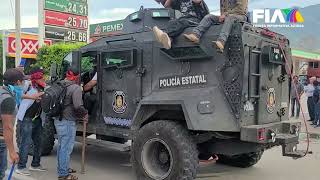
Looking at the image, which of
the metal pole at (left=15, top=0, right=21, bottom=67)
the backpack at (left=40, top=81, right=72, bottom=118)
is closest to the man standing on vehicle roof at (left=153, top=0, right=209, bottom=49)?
the backpack at (left=40, top=81, right=72, bottom=118)

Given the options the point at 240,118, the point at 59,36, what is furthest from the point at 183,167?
the point at 59,36

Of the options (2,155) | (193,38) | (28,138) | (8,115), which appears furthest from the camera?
(28,138)

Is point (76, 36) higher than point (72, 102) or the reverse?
higher

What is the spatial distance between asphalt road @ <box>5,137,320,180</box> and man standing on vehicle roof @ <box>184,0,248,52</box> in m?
2.37

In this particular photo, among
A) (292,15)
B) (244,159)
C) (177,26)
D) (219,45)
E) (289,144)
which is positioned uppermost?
(292,15)

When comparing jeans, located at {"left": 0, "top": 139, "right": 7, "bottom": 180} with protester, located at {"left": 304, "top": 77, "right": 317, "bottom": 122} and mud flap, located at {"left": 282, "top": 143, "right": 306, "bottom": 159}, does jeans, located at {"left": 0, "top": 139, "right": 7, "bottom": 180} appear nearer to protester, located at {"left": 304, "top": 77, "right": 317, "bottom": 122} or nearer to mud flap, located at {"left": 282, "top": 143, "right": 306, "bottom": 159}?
mud flap, located at {"left": 282, "top": 143, "right": 306, "bottom": 159}

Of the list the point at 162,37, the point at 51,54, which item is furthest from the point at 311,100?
the point at 51,54

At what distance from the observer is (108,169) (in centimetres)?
823

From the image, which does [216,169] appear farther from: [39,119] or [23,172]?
[23,172]

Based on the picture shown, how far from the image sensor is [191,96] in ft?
21.3

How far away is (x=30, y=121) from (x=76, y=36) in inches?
747

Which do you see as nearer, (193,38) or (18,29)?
(193,38)

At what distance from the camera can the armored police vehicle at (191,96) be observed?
20.9 feet

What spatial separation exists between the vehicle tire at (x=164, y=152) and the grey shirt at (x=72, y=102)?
100cm
